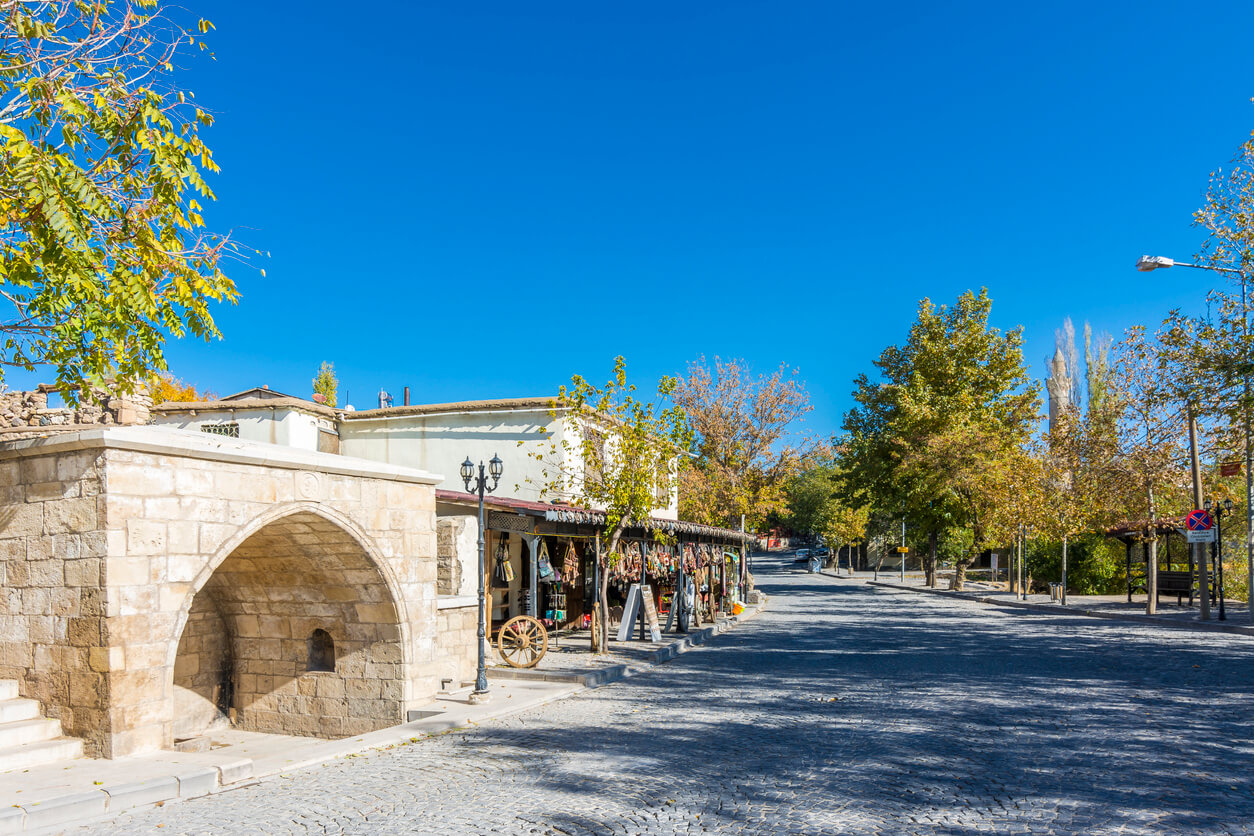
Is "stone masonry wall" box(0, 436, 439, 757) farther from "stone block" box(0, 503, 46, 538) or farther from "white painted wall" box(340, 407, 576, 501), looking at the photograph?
"white painted wall" box(340, 407, 576, 501)

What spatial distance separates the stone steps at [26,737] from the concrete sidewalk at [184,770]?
0.42 feet

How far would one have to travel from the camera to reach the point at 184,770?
725 centimetres

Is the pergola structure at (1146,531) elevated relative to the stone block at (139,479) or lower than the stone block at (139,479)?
lower

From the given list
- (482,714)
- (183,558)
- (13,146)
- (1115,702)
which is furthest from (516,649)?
(13,146)

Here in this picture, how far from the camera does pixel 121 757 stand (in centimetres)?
768

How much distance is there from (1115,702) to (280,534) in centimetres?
1015

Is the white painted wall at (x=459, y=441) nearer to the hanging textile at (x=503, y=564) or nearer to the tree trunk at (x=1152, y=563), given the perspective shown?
the hanging textile at (x=503, y=564)

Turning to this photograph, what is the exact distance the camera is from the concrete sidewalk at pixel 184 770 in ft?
20.6

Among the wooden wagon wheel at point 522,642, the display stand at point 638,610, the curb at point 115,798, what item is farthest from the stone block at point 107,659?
the display stand at point 638,610

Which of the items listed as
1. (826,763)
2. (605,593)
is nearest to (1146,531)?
(605,593)

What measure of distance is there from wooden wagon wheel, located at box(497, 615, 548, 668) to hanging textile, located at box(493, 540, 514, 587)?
2.64 m

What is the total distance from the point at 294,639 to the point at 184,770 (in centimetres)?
464

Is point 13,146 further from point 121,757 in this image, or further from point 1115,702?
point 1115,702

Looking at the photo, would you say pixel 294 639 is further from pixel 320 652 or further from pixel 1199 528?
pixel 1199 528
